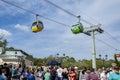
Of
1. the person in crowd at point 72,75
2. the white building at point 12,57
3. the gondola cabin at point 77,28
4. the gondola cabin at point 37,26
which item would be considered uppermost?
the white building at point 12,57

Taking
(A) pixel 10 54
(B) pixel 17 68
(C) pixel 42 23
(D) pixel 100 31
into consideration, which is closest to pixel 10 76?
(B) pixel 17 68

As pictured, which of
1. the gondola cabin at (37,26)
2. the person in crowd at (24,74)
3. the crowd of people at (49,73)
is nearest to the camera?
the crowd of people at (49,73)

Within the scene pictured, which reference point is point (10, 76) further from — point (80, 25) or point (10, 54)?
point (10, 54)

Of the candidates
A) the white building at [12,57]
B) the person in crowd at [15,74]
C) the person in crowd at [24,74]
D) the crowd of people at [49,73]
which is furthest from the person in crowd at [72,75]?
the white building at [12,57]

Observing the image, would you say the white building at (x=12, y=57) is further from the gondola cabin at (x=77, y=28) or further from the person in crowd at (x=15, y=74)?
the person in crowd at (x=15, y=74)

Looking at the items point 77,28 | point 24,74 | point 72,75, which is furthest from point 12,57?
point 24,74

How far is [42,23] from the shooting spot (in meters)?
21.8

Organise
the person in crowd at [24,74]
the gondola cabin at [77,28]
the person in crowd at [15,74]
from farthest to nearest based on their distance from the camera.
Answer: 1. the gondola cabin at [77,28]
2. the person in crowd at [24,74]
3. the person in crowd at [15,74]

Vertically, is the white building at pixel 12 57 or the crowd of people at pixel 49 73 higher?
the white building at pixel 12 57

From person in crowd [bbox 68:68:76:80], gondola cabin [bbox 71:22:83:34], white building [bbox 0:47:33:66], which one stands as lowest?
person in crowd [bbox 68:68:76:80]

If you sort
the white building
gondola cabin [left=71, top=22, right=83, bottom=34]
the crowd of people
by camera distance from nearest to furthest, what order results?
the crowd of people
gondola cabin [left=71, top=22, right=83, bottom=34]
the white building

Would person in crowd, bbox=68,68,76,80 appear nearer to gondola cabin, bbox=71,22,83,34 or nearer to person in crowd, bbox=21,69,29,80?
person in crowd, bbox=21,69,29,80

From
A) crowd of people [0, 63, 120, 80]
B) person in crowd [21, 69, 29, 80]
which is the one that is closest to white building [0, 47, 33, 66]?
crowd of people [0, 63, 120, 80]

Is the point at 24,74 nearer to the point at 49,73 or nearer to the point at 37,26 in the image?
the point at 49,73
